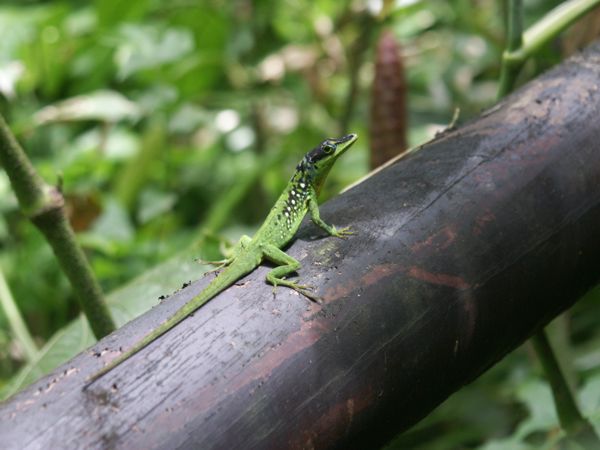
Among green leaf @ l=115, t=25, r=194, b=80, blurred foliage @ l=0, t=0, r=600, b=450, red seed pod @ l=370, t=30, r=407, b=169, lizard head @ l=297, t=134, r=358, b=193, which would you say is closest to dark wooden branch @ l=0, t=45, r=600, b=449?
lizard head @ l=297, t=134, r=358, b=193

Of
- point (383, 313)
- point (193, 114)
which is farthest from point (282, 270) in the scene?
point (193, 114)

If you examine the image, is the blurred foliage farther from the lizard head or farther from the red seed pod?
the lizard head

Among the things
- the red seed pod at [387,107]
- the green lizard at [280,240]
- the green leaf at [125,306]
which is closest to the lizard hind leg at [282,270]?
the green lizard at [280,240]

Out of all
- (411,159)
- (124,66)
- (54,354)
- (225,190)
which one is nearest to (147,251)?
(225,190)

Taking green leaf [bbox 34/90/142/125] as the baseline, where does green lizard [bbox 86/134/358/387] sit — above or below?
below

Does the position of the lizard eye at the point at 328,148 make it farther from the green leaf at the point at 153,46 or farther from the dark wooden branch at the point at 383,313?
the green leaf at the point at 153,46

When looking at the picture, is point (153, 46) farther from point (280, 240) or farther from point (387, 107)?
point (280, 240)

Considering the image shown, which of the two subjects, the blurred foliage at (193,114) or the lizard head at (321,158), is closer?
the lizard head at (321,158)

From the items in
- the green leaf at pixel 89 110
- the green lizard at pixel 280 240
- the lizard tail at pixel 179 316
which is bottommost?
the green lizard at pixel 280 240
